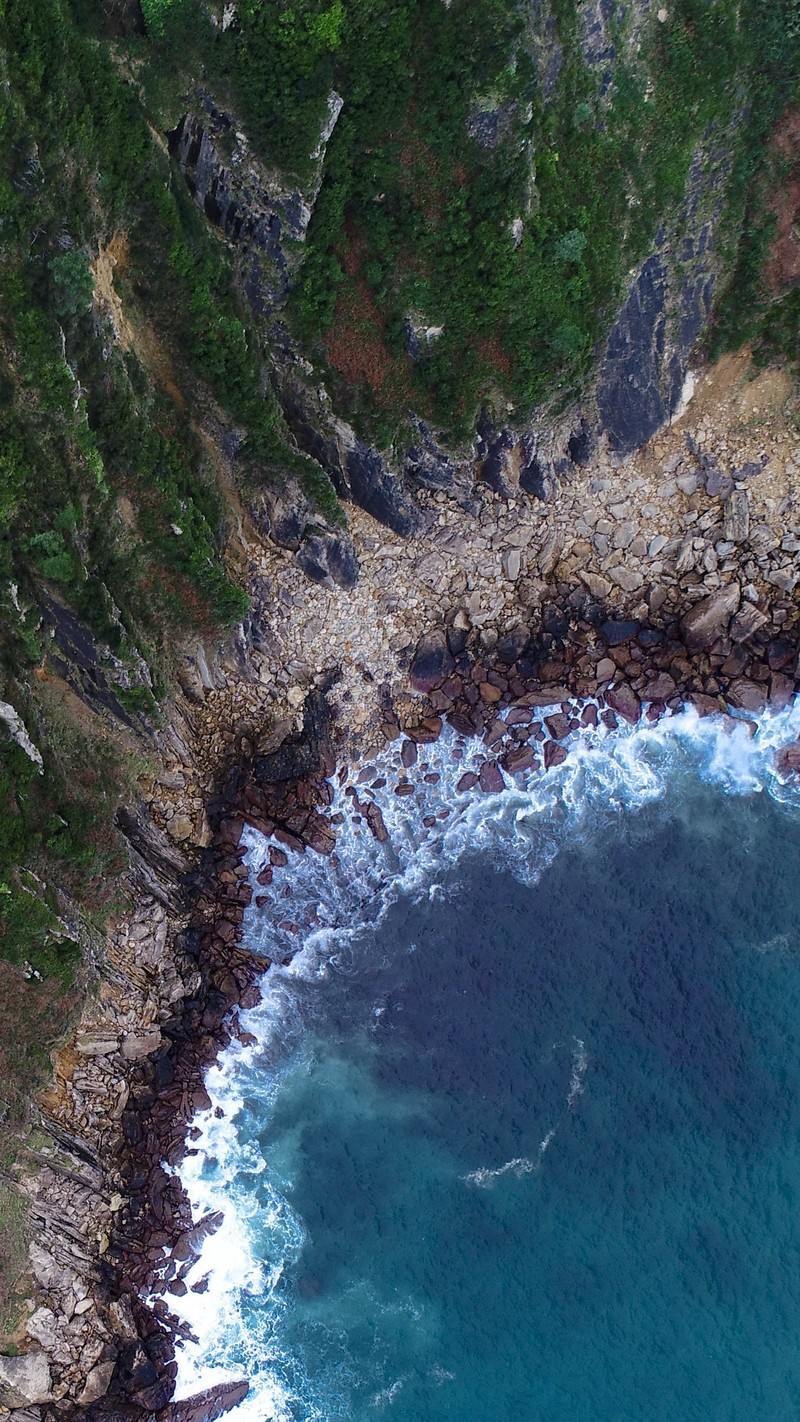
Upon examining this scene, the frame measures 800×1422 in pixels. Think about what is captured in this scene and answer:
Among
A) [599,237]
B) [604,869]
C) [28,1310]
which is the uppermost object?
[599,237]

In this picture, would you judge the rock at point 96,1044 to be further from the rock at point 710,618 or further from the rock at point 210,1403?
the rock at point 710,618

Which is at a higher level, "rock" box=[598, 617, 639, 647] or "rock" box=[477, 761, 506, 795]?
"rock" box=[598, 617, 639, 647]

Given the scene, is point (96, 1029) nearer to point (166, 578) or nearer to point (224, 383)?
point (166, 578)

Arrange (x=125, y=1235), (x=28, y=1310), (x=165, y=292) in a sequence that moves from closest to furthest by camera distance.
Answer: (x=165, y=292), (x=28, y=1310), (x=125, y=1235)

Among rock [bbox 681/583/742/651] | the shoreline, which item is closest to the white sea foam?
the shoreline

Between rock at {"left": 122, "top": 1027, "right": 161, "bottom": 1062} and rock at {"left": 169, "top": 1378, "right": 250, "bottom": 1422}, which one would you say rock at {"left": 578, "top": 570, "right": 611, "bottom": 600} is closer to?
rock at {"left": 122, "top": 1027, "right": 161, "bottom": 1062}

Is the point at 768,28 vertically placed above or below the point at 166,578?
above

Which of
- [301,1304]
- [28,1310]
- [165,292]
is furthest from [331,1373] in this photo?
[165,292]

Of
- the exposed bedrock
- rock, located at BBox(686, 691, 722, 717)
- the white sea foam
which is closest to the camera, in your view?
the exposed bedrock
